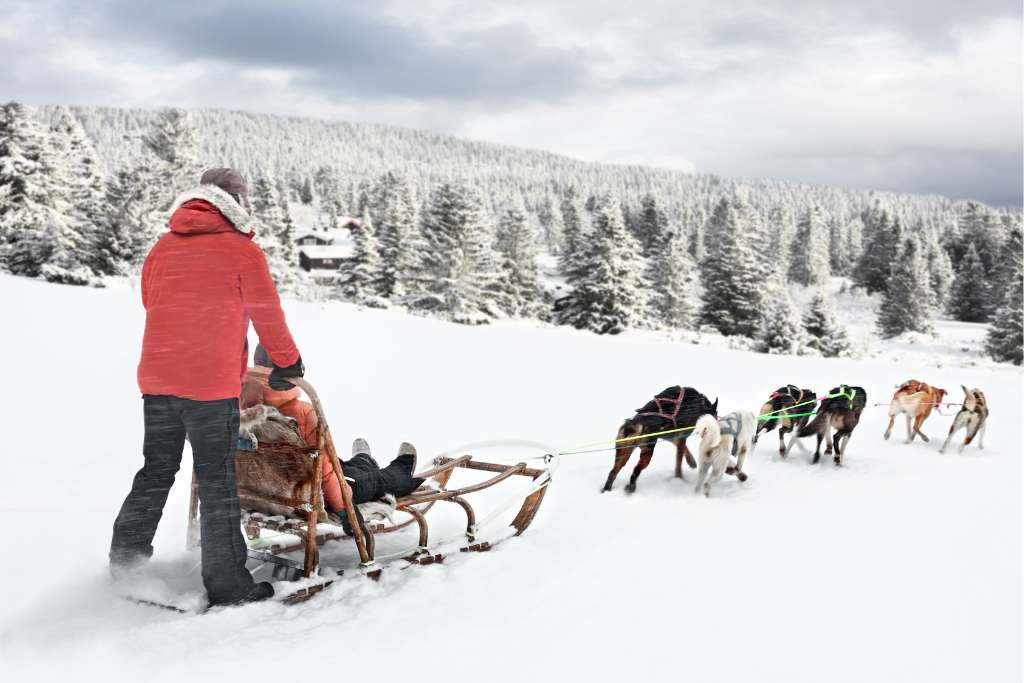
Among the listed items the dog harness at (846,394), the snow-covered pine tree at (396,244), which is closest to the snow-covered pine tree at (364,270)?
the snow-covered pine tree at (396,244)

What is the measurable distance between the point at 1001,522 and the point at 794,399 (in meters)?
1.97

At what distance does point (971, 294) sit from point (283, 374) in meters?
72.8

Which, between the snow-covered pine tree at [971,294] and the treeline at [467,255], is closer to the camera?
the treeline at [467,255]

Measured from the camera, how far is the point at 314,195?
144 metres

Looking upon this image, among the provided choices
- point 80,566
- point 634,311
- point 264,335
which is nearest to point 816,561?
point 264,335

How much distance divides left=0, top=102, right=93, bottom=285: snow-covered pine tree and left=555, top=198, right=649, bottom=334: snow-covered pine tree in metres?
22.9

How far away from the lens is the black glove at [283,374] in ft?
12.2

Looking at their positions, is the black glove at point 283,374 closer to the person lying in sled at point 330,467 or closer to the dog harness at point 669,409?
the person lying in sled at point 330,467

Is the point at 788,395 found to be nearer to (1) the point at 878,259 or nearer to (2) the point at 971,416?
(2) the point at 971,416

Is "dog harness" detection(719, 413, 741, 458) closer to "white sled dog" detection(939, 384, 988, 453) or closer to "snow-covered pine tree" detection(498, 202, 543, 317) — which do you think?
"white sled dog" detection(939, 384, 988, 453)

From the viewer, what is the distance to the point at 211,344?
352cm

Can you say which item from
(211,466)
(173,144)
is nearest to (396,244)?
(173,144)

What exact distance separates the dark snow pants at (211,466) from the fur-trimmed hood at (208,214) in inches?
34.6

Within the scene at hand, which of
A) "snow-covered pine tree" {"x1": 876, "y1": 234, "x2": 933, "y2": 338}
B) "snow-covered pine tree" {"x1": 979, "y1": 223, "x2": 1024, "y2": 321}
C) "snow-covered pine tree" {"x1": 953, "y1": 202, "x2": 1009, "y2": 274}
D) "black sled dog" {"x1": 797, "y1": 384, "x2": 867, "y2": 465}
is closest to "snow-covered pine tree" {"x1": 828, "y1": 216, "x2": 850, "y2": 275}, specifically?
"snow-covered pine tree" {"x1": 953, "y1": 202, "x2": 1009, "y2": 274}
